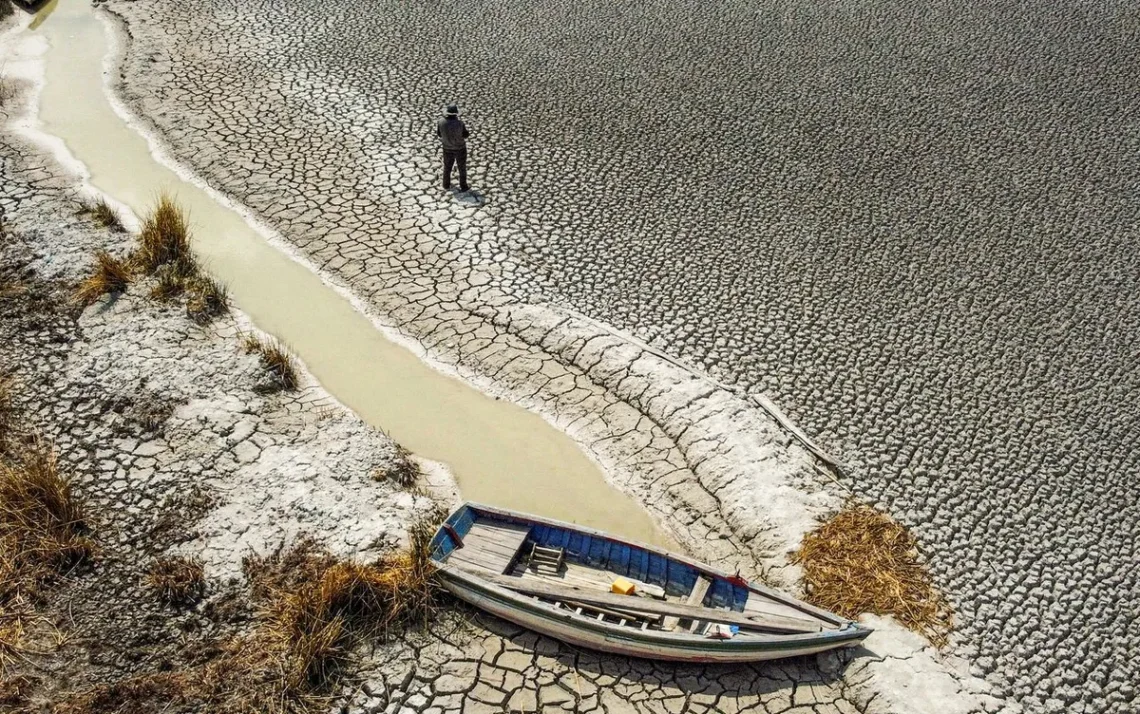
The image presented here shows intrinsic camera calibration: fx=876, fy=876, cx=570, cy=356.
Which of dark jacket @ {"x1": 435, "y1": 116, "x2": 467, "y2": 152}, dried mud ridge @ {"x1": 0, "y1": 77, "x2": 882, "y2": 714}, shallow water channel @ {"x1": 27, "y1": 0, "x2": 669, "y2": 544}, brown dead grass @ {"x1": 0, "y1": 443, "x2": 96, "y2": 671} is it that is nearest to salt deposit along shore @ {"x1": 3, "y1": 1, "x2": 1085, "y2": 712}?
dried mud ridge @ {"x1": 0, "y1": 77, "x2": 882, "y2": 714}

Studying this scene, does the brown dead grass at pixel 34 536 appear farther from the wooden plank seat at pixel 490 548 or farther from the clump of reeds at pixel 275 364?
the wooden plank seat at pixel 490 548

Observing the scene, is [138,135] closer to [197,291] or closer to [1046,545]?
[197,291]

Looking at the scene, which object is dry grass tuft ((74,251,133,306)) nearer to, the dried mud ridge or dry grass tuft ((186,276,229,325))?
the dried mud ridge

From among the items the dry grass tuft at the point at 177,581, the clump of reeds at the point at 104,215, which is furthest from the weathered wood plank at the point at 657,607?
the clump of reeds at the point at 104,215

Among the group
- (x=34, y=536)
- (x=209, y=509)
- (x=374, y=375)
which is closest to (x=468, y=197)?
(x=374, y=375)

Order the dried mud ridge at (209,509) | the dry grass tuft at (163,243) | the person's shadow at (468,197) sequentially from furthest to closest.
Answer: the person's shadow at (468,197)
the dry grass tuft at (163,243)
the dried mud ridge at (209,509)

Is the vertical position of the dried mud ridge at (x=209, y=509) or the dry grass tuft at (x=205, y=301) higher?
the dry grass tuft at (x=205, y=301)

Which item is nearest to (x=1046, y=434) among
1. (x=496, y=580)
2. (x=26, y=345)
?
(x=496, y=580)

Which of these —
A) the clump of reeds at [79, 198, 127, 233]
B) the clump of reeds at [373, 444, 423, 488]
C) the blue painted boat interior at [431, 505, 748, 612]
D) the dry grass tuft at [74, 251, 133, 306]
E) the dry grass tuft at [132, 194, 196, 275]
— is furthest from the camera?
the clump of reeds at [79, 198, 127, 233]
